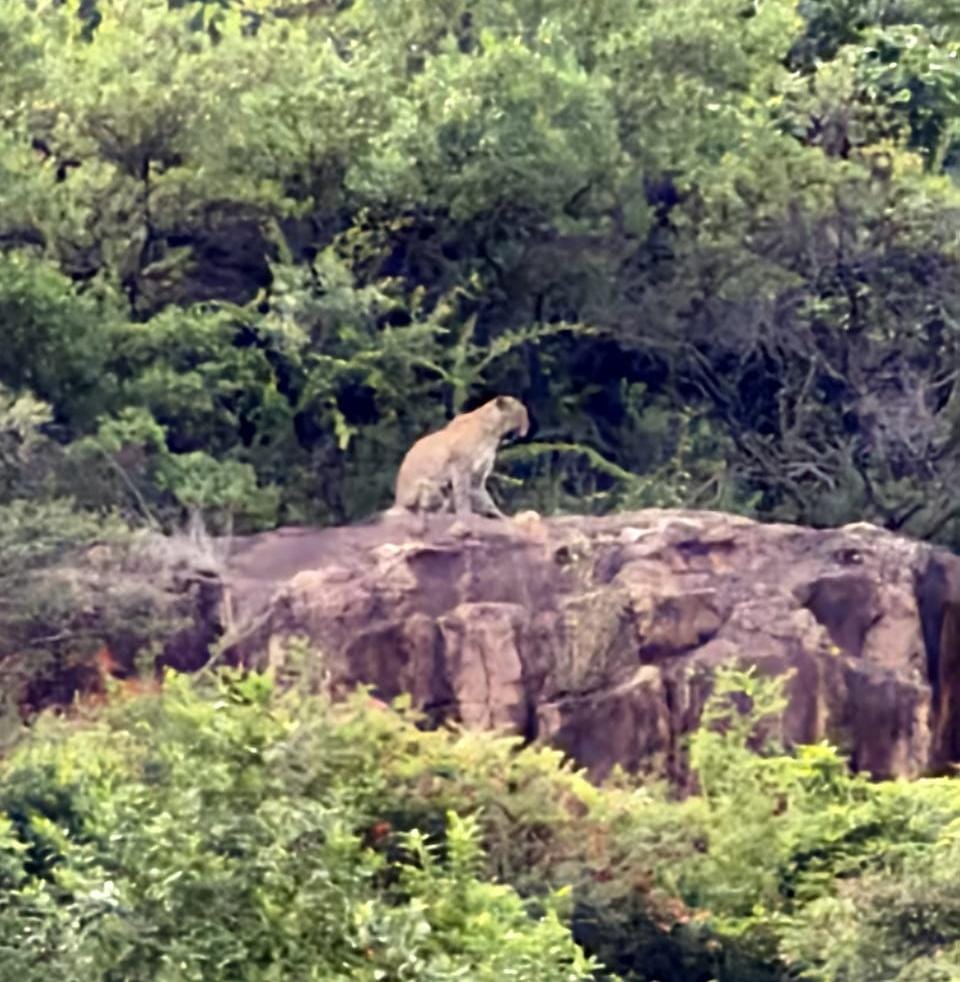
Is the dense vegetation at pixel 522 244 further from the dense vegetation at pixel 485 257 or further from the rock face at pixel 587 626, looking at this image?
the rock face at pixel 587 626

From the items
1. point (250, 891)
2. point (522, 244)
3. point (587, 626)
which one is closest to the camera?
point (250, 891)

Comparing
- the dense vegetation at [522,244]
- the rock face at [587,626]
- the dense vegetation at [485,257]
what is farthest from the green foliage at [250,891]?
the dense vegetation at [522,244]

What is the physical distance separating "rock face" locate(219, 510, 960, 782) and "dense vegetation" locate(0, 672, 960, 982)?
48 cm

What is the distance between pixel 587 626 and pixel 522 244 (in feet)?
15.4

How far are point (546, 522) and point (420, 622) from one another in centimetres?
113

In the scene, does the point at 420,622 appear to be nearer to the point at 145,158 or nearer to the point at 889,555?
the point at 889,555

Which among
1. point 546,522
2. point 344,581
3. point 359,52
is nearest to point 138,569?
A: point 344,581

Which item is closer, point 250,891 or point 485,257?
point 250,891

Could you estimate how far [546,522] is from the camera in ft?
44.5

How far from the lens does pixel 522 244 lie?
1689cm

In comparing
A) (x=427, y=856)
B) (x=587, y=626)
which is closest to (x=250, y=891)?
(x=427, y=856)

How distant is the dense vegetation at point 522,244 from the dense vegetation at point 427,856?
4291 millimetres

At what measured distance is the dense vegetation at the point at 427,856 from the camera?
7957mm

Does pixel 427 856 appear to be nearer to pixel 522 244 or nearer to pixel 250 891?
pixel 250 891
